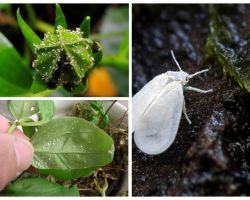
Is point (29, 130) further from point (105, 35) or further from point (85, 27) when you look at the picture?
point (105, 35)

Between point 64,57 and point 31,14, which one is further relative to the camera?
point 31,14

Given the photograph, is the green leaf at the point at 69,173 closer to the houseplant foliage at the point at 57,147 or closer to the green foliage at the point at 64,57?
the houseplant foliage at the point at 57,147

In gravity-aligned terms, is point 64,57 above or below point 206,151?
above

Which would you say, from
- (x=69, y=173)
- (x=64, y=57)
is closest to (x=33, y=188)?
(x=69, y=173)

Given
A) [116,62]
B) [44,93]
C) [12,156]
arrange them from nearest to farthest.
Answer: [12,156] → [44,93] → [116,62]

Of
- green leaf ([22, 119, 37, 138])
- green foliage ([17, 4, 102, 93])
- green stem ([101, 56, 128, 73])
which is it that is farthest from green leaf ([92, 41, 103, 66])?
green stem ([101, 56, 128, 73])

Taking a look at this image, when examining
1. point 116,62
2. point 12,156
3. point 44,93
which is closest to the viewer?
point 12,156

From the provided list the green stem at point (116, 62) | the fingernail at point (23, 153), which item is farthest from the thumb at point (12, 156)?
the green stem at point (116, 62)

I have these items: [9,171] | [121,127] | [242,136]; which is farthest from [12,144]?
[242,136]

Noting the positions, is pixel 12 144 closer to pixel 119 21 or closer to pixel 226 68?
pixel 226 68
